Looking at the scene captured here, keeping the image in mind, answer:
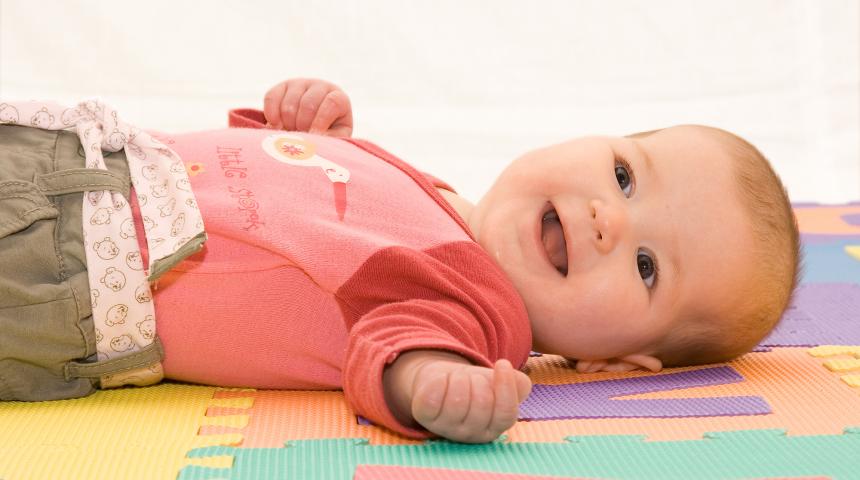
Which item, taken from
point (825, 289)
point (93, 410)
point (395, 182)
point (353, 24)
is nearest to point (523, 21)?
point (353, 24)

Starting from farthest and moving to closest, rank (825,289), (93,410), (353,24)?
(353,24)
(825,289)
(93,410)

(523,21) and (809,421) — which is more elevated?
(523,21)

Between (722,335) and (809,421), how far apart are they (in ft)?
0.62

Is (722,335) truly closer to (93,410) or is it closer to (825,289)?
(825,289)

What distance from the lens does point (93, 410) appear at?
87 cm

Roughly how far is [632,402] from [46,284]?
0.56 metres

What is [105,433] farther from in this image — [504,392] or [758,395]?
[758,395]

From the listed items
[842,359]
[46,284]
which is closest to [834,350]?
[842,359]

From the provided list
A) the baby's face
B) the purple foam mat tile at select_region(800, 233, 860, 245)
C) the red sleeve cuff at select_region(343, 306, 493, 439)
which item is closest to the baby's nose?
the baby's face

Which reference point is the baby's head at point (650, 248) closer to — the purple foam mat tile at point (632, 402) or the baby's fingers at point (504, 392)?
the purple foam mat tile at point (632, 402)

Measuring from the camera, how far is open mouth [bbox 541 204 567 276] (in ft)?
3.51

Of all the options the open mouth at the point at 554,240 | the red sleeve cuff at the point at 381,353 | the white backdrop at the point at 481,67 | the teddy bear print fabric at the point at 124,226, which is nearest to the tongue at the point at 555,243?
the open mouth at the point at 554,240

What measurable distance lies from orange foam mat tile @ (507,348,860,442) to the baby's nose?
16 centimetres

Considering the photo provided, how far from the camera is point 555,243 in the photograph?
1.08 m
